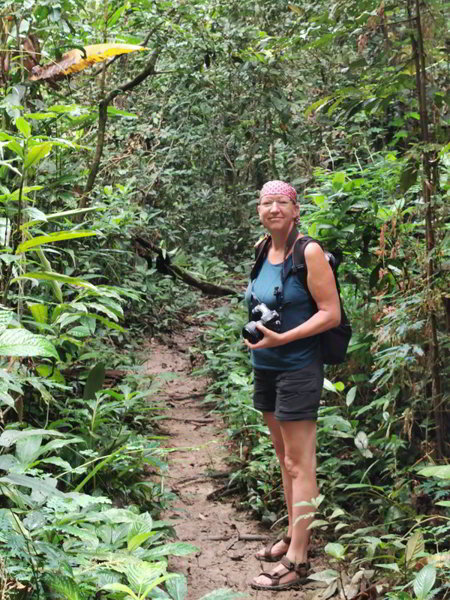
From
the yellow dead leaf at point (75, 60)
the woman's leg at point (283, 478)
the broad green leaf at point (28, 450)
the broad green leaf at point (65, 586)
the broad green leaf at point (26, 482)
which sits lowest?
Result: the woman's leg at point (283, 478)

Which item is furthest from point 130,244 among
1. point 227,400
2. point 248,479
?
point 248,479

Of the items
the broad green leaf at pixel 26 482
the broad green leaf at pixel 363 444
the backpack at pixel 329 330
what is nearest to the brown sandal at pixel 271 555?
the broad green leaf at pixel 363 444

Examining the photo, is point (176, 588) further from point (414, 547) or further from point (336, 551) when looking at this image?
point (414, 547)

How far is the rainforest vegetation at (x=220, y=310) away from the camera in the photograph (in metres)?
2.91

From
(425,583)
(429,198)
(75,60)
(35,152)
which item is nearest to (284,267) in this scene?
(429,198)

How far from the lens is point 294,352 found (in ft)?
Result: 12.1

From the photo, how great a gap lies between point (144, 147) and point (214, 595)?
8.40m

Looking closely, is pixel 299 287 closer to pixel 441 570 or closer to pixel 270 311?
pixel 270 311

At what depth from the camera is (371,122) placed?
27.6ft

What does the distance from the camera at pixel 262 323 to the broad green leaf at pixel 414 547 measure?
1208 millimetres

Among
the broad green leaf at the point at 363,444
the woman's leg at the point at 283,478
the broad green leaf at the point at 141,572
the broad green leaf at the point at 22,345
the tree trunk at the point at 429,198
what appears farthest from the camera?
the broad green leaf at the point at 363,444

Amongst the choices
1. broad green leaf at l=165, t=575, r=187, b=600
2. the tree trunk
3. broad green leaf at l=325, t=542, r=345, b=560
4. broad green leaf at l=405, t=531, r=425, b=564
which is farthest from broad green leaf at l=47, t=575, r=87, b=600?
the tree trunk

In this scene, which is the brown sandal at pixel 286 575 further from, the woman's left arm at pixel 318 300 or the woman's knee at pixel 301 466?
the woman's left arm at pixel 318 300

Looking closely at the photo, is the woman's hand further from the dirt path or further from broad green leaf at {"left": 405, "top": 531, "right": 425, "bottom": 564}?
broad green leaf at {"left": 405, "top": 531, "right": 425, "bottom": 564}
